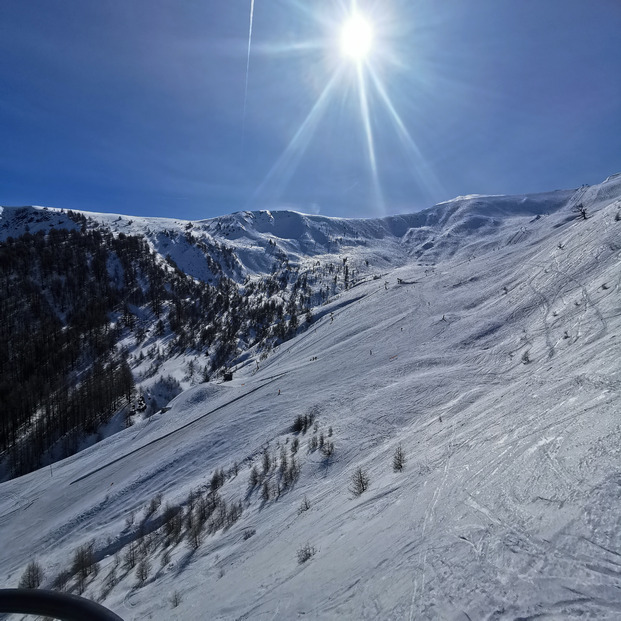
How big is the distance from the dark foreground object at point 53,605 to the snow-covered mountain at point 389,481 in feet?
8.24

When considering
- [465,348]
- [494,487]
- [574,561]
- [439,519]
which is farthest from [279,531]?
[465,348]

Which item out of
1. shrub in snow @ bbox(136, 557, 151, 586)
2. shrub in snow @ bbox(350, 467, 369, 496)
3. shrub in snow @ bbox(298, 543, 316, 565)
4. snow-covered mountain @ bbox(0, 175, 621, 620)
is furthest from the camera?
shrub in snow @ bbox(136, 557, 151, 586)

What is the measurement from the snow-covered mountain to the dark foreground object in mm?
2512

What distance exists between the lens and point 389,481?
7.23 meters

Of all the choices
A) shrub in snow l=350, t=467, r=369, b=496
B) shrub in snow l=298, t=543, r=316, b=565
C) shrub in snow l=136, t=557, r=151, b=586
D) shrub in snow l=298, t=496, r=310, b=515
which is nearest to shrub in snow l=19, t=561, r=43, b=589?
shrub in snow l=136, t=557, r=151, b=586

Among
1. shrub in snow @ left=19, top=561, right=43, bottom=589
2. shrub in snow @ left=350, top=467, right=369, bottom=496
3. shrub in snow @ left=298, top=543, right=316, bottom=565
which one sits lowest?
shrub in snow @ left=298, top=543, right=316, bottom=565

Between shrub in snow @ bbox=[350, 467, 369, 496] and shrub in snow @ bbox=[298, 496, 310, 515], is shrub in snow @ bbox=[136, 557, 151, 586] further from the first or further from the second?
shrub in snow @ bbox=[350, 467, 369, 496]

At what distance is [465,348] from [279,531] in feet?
39.2

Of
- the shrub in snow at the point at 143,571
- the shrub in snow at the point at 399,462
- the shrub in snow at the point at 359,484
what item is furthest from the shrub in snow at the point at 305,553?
the shrub in snow at the point at 143,571

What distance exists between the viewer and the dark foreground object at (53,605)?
3.24 meters

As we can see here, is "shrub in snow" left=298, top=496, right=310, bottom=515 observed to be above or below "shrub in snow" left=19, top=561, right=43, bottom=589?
below

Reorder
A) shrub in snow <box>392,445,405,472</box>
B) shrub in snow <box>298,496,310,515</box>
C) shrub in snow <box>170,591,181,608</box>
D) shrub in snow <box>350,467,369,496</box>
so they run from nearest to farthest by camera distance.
Answer: shrub in snow <box>170,591,181,608</box> < shrub in snow <box>350,467,369,496</box> < shrub in snow <box>392,445,405,472</box> < shrub in snow <box>298,496,310,515</box>

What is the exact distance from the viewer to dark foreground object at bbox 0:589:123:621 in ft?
10.6

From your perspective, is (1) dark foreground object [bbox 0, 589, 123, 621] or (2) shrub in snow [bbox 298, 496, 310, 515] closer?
(1) dark foreground object [bbox 0, 589, 123, 621]
